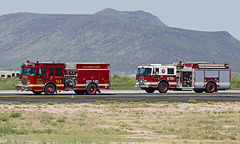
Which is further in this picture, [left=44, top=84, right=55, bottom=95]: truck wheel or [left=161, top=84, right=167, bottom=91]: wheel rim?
[left=161, top=84, right=167, bottom=91]: wheel rim

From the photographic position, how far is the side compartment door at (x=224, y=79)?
4672 centimetres

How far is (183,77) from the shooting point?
Result: 1799 inches

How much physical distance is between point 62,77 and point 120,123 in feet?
54.3

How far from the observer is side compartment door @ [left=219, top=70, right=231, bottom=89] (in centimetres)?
→ 4672

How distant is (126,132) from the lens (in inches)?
831

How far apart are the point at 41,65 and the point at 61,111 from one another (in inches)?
440

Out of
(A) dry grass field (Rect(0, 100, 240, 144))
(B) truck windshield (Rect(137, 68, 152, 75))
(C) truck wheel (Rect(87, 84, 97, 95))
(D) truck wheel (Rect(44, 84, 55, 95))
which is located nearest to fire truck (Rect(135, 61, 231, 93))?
(B) truck windshield (Rect(137, 68, 152, 75))

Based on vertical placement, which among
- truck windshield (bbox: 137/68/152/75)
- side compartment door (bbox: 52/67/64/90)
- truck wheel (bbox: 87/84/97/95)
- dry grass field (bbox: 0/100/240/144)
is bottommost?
dry grass field (bbox: 0/100/240/144)

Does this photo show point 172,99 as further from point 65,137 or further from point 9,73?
point 9,73

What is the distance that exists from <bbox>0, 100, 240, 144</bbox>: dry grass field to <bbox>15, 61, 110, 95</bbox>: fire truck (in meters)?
6.36

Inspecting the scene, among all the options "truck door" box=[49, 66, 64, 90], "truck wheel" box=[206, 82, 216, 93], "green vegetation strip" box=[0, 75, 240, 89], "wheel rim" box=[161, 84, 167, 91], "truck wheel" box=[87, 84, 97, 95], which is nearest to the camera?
"truck door" box=[49, 66, 64, 90]

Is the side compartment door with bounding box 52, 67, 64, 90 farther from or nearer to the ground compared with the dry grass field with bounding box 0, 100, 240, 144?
farther from the ground

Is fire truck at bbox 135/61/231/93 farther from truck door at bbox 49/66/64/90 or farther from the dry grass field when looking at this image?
the dry grass field

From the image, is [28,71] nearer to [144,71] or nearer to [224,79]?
[144,71]
